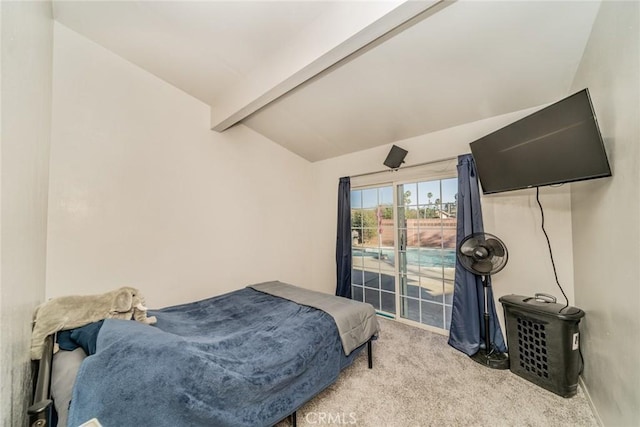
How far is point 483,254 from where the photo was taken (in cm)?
221

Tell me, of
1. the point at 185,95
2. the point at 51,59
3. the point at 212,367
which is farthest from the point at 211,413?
the point at 185,95

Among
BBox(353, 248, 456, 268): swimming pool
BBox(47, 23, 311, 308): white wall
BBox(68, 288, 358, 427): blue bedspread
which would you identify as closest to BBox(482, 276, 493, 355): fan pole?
BBox(353, 248, 456, 268): swimming pool

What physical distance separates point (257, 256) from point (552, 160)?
3.18m

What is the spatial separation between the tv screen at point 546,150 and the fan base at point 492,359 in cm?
155

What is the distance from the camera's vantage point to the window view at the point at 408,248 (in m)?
2.81

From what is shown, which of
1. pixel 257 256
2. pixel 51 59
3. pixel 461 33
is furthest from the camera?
pixel 257 256

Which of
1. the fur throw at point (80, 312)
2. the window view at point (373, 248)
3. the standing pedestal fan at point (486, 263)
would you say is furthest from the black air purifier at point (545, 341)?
the fur throw at point (80, 312)

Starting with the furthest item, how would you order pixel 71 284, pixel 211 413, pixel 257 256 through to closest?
1. pixel 257 256
2. pixel 71 284
3. pixel 211 413

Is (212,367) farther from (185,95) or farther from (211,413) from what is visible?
(185,95)

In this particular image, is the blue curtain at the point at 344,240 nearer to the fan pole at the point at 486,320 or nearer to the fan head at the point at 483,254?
the fan head at the point at 483,254

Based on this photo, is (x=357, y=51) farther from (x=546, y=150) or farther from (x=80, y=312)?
(x=80, y=312)

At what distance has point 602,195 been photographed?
1.50m

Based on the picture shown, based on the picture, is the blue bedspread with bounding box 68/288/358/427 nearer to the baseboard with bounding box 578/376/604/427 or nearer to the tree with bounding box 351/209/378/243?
the baseboard with bounding box 578/376/604/427

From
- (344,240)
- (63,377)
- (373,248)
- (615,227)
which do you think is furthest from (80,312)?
(615,227)
